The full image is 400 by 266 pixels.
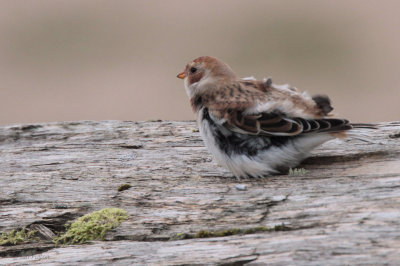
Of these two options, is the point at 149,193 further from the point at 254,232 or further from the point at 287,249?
the point at 287,249

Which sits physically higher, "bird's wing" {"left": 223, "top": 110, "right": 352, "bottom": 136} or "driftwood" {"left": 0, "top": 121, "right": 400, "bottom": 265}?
"bird's wing" {"left": 223, "top": 110, "right": 352, "bottom": 136}

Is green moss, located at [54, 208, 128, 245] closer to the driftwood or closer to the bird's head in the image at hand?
the driftwood

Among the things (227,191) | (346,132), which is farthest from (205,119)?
(346,132)

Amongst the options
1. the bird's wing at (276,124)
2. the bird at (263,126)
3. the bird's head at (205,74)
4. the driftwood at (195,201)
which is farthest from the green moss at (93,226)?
the bird's head at (205,74)

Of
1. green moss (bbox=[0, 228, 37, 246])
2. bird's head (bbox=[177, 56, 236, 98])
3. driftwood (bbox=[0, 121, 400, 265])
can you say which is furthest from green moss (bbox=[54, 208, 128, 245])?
bird's head (bbox=[177, 56, 236, 98])

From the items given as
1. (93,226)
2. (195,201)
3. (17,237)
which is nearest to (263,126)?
(195,201)

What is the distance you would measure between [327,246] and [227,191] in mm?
1486

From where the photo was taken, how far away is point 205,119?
5.80 metres

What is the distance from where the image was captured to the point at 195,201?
5.27m

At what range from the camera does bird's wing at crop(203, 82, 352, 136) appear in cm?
526

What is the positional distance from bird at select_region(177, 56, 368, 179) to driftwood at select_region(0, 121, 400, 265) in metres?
0.16

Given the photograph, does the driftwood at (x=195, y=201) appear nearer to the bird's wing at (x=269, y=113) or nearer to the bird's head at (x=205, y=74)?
the bird's wing at (x=269, y=113)

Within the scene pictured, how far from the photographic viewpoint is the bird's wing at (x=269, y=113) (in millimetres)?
5258

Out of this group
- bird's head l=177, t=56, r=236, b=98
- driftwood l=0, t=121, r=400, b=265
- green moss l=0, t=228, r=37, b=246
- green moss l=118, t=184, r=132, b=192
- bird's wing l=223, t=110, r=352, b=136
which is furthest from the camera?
bird's head l=177, t=56, r=236, b=98
